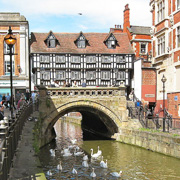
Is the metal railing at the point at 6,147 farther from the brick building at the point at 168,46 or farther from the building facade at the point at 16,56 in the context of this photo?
the building facade at the point at 16,56

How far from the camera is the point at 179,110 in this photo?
64.3 feet

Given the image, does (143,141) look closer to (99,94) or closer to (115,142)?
(115,142)

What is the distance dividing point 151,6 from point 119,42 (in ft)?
29.2

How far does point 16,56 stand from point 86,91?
449 inches

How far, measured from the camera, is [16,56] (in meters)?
28.5

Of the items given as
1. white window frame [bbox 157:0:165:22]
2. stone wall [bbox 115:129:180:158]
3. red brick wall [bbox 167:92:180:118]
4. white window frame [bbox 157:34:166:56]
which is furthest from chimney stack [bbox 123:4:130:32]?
stone wall [bbox 115:129:180:158]

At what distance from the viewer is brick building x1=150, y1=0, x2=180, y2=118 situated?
2003 centimetres

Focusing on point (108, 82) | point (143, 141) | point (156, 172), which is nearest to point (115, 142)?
point (143, 141)

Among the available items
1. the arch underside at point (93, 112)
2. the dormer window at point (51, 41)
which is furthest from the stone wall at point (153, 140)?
the dormer window at point (51, 41)

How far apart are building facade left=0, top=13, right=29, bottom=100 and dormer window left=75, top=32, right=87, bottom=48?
239 inches

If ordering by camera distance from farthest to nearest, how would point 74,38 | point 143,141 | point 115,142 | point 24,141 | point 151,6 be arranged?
1. point 74,38
2. point 151,6
3. point 115,142
4. point 143,141
5. point 24,141

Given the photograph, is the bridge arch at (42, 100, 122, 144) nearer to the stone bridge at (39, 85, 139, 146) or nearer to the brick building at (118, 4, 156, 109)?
the stone bridge at (39, 85, 139, 146)

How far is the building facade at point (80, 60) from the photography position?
3055 centimetres

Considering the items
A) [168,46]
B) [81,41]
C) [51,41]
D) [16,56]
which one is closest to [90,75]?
[81,41]
